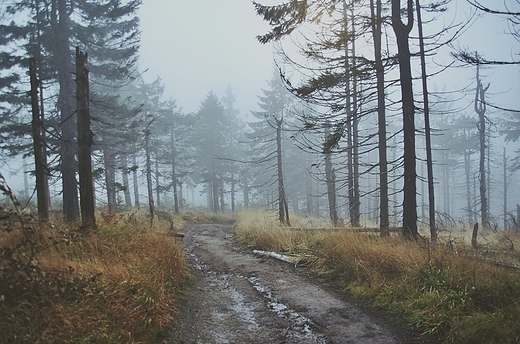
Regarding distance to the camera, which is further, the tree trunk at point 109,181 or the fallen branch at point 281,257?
the tree trunk at point 109,181

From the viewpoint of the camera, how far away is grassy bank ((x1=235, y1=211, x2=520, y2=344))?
Answer: 143 inches

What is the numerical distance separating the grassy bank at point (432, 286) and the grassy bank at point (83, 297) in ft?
11.6

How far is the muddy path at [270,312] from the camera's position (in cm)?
407

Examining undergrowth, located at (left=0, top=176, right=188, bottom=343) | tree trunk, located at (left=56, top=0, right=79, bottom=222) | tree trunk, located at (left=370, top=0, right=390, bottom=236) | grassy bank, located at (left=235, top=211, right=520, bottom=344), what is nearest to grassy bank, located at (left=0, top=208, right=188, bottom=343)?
undergrowth, located at (left=0, top=176, right=188, bottom=343)

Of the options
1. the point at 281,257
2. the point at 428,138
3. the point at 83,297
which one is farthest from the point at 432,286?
the point at 428,138

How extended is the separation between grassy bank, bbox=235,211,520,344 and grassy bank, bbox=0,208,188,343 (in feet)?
11.6

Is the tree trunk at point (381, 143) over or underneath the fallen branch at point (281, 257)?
over

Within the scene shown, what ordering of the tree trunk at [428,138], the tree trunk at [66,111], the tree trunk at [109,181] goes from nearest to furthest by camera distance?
the tree trunk at [428,138] → the tree trunk at [66,111] → the tree trunk at [109,181]

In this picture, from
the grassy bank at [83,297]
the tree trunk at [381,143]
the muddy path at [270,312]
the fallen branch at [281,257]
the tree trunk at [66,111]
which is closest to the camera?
the grassy bank at [83,297]

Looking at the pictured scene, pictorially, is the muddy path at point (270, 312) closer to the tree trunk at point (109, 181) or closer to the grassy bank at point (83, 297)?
the grassy bank at point (83, 297)

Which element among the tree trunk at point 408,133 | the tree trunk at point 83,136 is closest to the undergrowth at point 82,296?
the tree trunk at point 83,136

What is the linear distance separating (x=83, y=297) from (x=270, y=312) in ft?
9.16

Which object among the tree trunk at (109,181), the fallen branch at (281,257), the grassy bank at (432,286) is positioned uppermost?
the tree trunk at (109,181)

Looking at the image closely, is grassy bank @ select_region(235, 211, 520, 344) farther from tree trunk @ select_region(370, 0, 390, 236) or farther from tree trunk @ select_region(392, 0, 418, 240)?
tree trunk @ select_region(370, 0, 390, 236)
